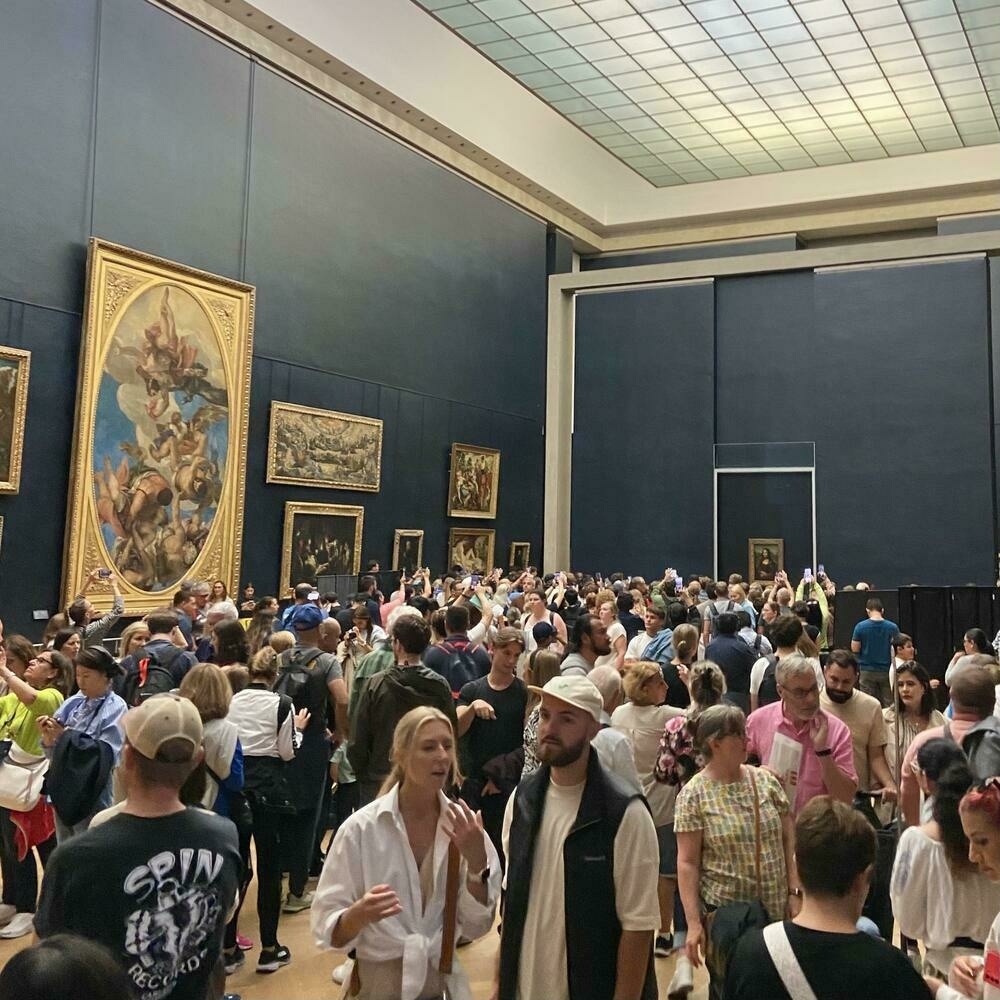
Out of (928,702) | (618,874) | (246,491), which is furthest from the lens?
(246,491)

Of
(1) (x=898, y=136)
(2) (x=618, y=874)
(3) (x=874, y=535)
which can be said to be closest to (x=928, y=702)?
(2) (x=618, y=874)

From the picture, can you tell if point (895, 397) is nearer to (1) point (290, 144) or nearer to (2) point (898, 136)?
(2) point (898, 136)

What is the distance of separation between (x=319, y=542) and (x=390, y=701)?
1248cm

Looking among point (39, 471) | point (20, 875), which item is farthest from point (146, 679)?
point (39, 471)

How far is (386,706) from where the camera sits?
5648 millimetres

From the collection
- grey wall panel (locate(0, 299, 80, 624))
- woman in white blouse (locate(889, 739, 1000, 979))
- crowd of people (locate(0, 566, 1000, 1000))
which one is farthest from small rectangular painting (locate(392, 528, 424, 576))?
woman in white blouse (locate(889, 739, 1000, 979))

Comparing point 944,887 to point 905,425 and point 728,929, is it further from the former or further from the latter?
point 905,425

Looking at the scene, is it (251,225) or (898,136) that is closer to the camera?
(251,225)

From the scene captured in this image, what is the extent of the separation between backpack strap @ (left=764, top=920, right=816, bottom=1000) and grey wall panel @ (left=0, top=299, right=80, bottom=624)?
486 inches

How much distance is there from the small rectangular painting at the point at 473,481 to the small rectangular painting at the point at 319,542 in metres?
3.11

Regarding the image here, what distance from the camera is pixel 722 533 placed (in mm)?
23953

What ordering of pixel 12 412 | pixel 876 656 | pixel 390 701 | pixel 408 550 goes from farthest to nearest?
pixel 408 550 → pixel 12 412 → pixel 876 656 → pixel 390 701

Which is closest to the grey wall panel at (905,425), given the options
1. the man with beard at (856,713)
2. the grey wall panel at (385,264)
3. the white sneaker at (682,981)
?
the grey wall panel at (385,264)

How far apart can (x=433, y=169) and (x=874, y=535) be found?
12.7m
